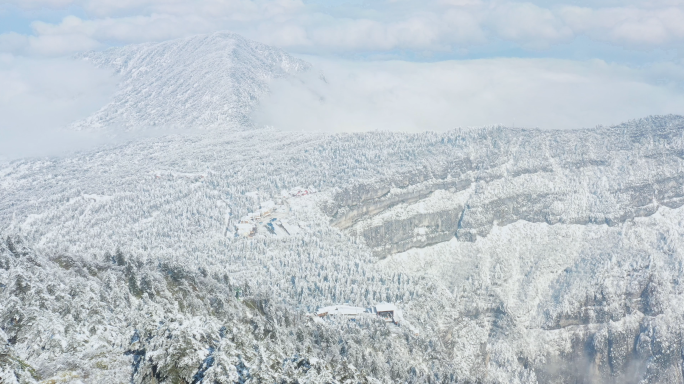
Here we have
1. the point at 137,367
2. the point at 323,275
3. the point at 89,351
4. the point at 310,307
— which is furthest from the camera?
the point at 323,275

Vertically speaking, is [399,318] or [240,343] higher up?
[240,343]

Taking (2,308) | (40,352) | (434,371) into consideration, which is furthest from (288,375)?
(434,371)

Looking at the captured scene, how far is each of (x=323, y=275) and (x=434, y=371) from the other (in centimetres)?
5712

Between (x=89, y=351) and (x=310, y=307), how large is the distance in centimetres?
10864

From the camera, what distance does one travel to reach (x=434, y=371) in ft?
490

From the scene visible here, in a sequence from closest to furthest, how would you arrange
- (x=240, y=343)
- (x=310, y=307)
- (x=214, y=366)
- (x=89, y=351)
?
(x=214, y=366), (x=89, y=351), (x=240, y=343), (x=310, y=307)

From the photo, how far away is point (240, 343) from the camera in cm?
7606

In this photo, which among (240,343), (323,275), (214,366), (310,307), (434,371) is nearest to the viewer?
(214,366)

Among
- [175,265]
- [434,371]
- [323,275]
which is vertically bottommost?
[434,371]

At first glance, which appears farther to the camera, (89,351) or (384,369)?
(384,369)

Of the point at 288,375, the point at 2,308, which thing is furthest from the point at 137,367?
the point at 2,308

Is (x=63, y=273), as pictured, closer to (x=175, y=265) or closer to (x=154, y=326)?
(x=175, y=265)

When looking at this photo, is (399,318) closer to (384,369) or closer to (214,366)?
(384,369)

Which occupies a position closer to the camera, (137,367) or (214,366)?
(214,366)
